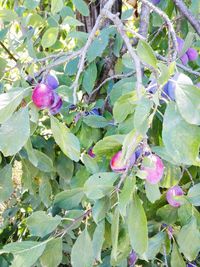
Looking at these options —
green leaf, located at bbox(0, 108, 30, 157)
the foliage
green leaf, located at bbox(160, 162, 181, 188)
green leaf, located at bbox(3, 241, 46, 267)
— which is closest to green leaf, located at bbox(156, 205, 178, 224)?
the foliage

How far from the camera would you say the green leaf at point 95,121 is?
84 cm

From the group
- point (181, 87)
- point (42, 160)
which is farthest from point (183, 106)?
point (42, 160)

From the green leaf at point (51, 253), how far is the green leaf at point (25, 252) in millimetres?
25

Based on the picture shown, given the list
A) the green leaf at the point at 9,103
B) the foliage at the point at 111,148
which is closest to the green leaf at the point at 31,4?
the foliage at the point at 111,148

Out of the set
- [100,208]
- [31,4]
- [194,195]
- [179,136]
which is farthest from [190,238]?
[31,4]

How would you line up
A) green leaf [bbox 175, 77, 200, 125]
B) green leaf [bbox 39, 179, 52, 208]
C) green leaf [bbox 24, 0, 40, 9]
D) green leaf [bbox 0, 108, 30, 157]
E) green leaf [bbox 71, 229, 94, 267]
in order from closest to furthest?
green leaf [bbox 175, 77, 200, 125] < green leaf [bbox 0, 108, 30, 157] < green leaf [bbox 71, 229, 94, 267] < green leaf [bbox 24, 0, 40, 9] < green leaf [bbox 39, 179, 52, 208]

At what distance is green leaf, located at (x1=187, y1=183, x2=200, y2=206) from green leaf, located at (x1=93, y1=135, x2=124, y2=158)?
0.17 m

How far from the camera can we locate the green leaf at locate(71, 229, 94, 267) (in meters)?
0.67

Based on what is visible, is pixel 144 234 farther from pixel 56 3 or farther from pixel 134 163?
pixel 56 3

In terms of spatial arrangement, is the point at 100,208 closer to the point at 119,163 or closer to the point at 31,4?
the point at 119,163

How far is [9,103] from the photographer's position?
0.56 m

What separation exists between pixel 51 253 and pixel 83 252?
0.05 m

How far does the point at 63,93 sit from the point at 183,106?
0.86 ft

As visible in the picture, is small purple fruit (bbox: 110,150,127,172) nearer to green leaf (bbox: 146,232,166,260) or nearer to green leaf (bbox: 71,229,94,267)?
green leaf (bbox: 71,229,94,267)
